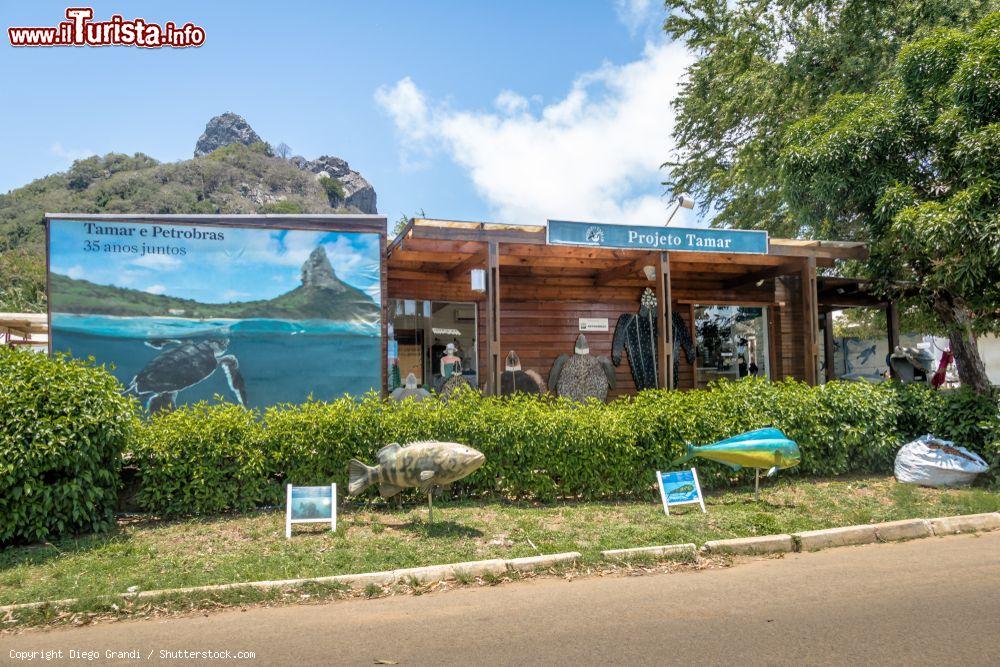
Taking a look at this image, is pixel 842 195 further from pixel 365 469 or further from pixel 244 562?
pixel 244 562

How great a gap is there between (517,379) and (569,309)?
214cm

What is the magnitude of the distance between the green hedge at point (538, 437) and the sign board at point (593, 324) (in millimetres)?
4856

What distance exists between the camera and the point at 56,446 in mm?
6152

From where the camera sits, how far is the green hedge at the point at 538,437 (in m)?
7.23

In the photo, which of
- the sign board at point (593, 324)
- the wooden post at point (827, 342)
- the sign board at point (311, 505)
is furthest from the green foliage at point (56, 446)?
the wooden post at point (827, 342)

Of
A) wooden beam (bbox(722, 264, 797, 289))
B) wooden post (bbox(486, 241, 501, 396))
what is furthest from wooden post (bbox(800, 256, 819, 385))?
wooden post (bbox(486, 241, 501, 396))

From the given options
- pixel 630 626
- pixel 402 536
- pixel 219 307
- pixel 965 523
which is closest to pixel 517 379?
pixel 219 307

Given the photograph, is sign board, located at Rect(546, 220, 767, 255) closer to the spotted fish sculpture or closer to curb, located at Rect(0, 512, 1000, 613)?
the spotted fish sculpture

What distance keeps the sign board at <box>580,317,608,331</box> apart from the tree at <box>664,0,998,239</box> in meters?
4.52

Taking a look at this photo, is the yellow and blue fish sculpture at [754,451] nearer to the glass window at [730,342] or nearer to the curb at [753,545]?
the curb at [753,545]

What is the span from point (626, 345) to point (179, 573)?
1027 cm

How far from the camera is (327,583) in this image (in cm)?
536

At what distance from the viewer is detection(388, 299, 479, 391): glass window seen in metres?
12.9

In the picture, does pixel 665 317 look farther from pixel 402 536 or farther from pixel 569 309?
pixel 402 536
